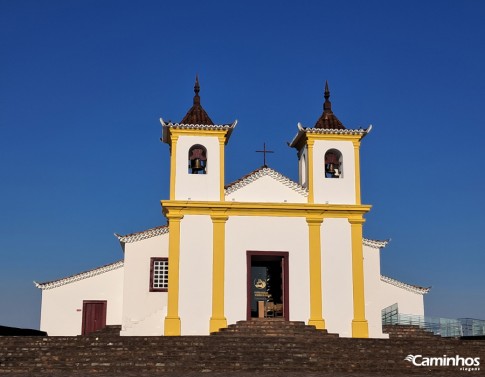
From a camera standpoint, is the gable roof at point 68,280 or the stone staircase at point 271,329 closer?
the stone staircase at point 271,329

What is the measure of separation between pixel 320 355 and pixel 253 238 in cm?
617

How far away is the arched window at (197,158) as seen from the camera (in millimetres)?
25109

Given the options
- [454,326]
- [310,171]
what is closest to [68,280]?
[310,171]

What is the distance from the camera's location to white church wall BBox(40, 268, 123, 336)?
2919cm

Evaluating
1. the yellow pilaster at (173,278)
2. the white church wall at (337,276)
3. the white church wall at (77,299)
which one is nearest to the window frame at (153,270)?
the yellow pilaster at (173,278)

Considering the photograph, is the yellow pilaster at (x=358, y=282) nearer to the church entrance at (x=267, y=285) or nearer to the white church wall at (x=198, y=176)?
the church entrance at (x=267, y=285)

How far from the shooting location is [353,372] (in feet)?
60.3

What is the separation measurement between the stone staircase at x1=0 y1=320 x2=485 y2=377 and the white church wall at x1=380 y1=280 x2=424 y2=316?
9.74 m

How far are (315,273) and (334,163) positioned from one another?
13.5 feet

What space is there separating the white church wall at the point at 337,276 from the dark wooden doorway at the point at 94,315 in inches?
385

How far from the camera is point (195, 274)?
945 inches

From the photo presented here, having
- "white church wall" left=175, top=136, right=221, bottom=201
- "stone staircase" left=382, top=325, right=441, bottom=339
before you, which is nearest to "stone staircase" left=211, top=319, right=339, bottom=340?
"stone staircase" left=382, top=325, right=441, bottom=339

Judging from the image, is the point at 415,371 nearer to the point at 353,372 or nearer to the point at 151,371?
the point at 353,372

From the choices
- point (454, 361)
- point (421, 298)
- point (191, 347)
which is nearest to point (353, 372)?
point (454, 361)
